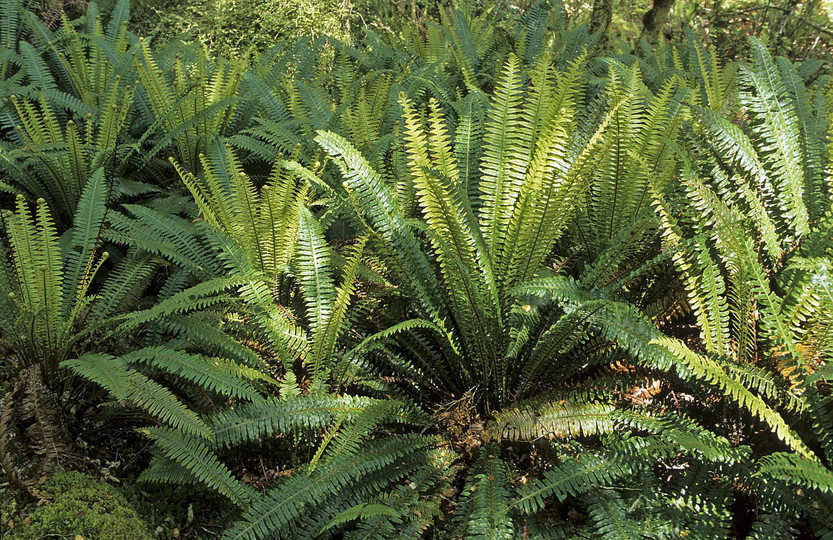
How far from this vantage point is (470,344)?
214 cm

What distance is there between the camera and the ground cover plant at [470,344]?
179cm

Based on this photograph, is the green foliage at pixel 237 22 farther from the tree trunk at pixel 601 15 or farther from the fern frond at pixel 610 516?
the fern frond at pixel 610 516

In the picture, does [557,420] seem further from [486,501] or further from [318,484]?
[318,484]

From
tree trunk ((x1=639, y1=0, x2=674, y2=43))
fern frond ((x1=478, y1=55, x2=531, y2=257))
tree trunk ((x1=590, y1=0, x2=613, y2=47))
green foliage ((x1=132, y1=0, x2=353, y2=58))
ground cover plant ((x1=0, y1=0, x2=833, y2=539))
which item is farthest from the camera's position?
tree trunk ((x1=639, y1=0, x2=674, y2=43))

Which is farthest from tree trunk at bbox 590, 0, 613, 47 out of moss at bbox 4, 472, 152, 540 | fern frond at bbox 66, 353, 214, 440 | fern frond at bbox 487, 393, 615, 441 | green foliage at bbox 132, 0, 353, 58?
moss at bbox 4, 472, 152, 540

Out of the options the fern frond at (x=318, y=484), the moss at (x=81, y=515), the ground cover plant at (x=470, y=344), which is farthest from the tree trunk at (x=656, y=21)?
the moss at (x=81, y=515)

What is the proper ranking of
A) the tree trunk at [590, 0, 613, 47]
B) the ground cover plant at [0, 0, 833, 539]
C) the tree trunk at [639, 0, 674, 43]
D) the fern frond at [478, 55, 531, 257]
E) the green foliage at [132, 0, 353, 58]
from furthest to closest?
the tree trunk at [639, 0, 674, 43], the tree trunk at [590, 0, 613, 47], the green foliage at [132, 0, 353, 58], the fern frond at [478, 55, 531, 257], the ground cover plant at [0, 0, 833, 539]

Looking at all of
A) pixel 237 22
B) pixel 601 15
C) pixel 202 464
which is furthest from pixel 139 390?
pixel 601 15

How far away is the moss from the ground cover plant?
1 cm

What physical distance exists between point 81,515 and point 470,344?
1.37 metres

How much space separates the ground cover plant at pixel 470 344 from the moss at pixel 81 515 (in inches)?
0.5

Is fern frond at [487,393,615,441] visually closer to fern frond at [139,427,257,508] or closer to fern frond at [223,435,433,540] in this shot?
fern frond at [223,435,433,540]

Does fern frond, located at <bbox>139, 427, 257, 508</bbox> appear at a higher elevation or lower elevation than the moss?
higher

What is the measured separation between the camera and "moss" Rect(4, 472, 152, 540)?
68.1 inches
